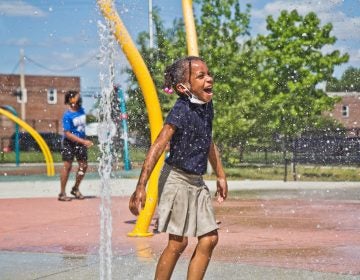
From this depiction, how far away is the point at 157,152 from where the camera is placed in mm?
4191

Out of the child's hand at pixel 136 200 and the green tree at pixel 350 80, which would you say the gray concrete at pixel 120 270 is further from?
the green tree at pixel 350 80

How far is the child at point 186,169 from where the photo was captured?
421cm

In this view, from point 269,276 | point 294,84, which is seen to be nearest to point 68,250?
point 269,276

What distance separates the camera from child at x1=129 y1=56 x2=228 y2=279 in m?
4.21

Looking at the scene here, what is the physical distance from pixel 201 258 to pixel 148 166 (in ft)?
2.00

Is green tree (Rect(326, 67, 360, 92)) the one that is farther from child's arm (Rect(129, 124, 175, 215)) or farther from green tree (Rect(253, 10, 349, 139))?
child's arm (Rect(129, 124, 175, 215))

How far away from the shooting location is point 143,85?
22.7 feet

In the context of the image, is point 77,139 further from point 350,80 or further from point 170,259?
point 350,80

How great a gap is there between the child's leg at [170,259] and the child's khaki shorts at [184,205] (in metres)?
0.08

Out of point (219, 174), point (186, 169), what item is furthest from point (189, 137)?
point (219, 174)

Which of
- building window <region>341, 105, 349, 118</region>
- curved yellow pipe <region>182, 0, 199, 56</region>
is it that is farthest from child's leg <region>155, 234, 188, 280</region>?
building window <region>341, 105, 349, 118</region>

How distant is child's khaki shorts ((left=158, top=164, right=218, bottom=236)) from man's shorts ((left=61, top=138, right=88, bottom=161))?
22.7ft

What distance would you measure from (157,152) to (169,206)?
1.13 feet

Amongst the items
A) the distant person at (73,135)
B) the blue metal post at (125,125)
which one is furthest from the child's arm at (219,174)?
the blue metal post at (125,125)
